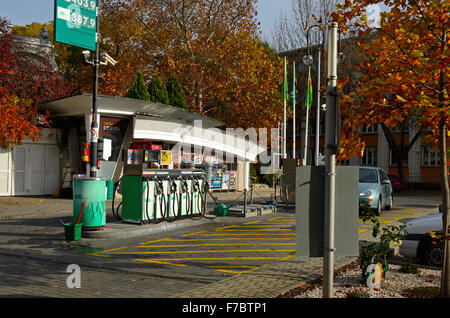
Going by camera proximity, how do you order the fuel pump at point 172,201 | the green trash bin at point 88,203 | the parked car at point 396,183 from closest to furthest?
1. the green trash bin at point 88,203
2. the fuel pump at point 172,201
3. the parked car at point 396,183

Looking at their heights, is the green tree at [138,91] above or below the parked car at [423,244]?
above

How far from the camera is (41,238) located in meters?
11.4

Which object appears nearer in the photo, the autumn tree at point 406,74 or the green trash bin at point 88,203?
the autumn tree at point 406,74

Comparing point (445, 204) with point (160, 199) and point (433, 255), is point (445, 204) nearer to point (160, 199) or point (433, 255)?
point (433, 255)

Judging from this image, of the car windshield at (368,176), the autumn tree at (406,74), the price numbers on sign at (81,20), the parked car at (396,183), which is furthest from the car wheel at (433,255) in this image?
the parked car at (396,183)

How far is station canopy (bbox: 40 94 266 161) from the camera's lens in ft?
68.3

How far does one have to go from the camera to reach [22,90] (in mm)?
24672

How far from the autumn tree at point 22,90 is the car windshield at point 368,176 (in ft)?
44.5

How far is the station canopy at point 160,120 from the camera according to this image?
20812 mm

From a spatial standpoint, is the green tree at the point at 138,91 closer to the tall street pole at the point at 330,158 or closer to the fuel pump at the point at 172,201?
the fuel pump at the point at 172,201

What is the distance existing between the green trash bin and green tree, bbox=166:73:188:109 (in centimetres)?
1875

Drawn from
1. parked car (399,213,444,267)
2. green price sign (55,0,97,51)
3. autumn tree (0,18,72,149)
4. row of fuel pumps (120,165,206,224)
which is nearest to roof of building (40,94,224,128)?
autumn tree (0,18,72,149)
